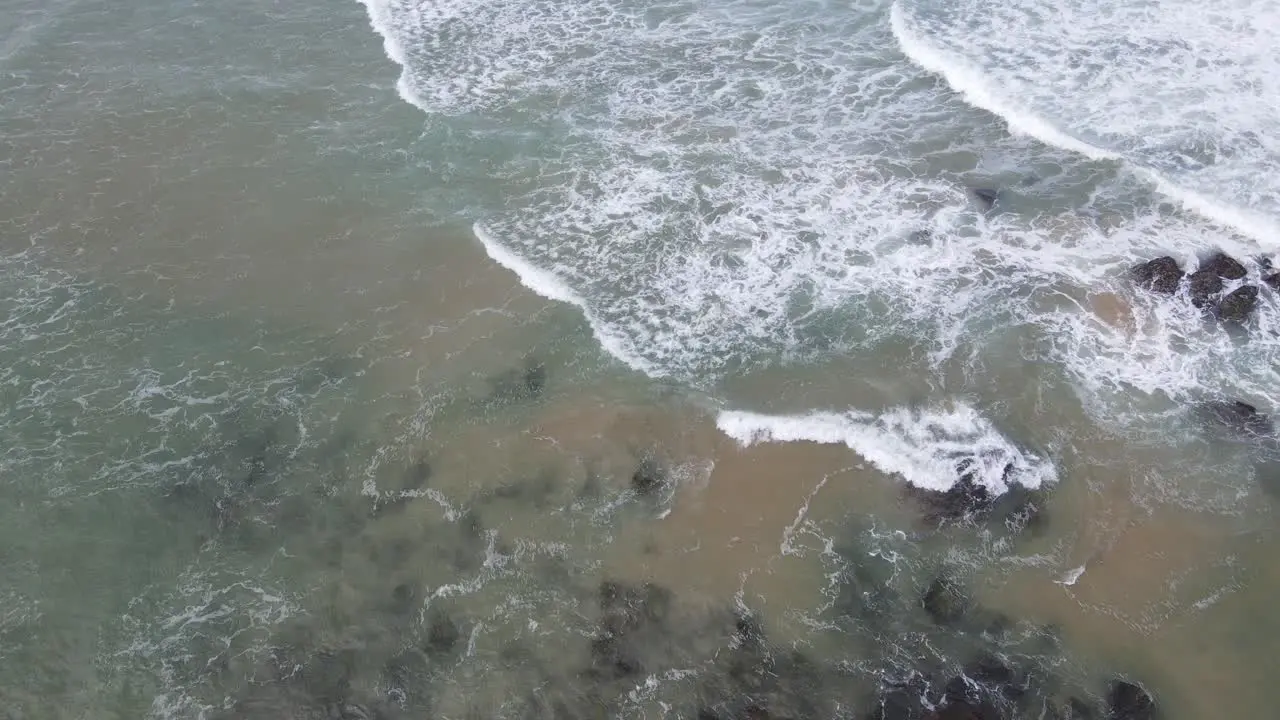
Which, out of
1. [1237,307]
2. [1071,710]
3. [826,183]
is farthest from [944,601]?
[826,183]

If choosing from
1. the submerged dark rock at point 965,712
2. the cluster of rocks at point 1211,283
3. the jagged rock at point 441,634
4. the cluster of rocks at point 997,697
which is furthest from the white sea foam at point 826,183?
the submerged dark rock at point 965,712

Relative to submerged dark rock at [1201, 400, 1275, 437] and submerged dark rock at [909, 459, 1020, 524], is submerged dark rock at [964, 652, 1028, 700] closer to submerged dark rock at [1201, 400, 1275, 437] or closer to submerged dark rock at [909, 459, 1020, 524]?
submerged dark rock at [909, 459, 1020, 524]

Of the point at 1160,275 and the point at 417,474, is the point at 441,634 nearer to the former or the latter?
the point at 417,474

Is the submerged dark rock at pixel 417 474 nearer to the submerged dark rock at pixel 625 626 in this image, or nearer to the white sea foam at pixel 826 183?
the submerged dark rock at pixel 625 626

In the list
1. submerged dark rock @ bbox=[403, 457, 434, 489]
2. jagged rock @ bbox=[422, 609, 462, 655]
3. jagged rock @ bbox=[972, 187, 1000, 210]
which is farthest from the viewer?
jagged rock @ bbox=[972, 187, 1000, 210]

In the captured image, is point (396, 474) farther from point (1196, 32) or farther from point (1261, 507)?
point (1196, 32)

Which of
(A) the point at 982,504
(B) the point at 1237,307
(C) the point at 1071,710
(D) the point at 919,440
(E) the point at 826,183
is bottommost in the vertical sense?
(C) the point at 1071,710

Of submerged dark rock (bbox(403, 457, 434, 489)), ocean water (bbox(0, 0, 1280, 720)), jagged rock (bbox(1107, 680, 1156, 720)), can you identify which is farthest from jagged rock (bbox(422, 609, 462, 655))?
jagged rock (bbox(1107, 680, 1156, 720))
